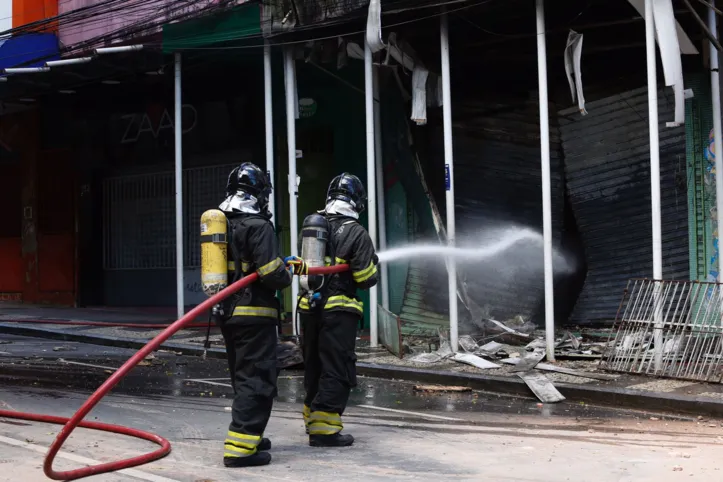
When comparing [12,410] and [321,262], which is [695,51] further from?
[12,410]

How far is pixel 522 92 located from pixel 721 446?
7662 millimetres

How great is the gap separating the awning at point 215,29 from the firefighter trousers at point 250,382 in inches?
313

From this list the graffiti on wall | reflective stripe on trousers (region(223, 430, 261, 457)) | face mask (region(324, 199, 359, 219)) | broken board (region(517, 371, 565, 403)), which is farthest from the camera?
the graffiti on wall

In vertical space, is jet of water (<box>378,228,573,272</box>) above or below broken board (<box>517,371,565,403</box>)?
above

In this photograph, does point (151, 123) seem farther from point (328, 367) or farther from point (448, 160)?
point (328, 367)

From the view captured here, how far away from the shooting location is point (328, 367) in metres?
6.55

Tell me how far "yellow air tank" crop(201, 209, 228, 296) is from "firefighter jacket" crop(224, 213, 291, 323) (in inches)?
4.7

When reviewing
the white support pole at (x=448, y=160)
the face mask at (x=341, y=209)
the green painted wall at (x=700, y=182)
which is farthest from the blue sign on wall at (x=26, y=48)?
the face mask at (x=341, y=209)

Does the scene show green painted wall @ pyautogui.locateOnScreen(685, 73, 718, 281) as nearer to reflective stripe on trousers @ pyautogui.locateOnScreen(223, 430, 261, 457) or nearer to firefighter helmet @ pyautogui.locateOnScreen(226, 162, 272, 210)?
firefighter helmet @ pyautogui.locateOnScreen(226, 162, 272, 210)

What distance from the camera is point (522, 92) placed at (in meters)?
13.3

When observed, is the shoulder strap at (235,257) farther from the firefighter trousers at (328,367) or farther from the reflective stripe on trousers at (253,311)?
the firefighter trousers at (328,367)

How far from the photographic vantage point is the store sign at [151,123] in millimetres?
18250

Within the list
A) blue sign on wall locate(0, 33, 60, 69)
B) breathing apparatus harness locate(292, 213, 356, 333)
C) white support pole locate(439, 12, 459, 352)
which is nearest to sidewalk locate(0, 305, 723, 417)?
white support pole locate(439, 12, 459, 352)

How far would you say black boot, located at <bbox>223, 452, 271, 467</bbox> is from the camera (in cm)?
582
